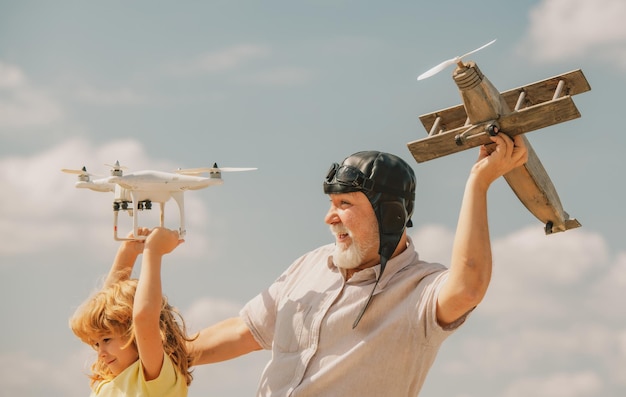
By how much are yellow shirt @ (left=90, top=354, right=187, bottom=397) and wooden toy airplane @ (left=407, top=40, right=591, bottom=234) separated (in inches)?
71.6

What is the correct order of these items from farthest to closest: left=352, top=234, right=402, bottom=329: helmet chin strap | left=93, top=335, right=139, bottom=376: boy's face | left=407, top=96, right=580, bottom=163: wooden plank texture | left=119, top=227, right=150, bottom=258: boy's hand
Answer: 1. left=119, top=227, right=150, bottom=258: boy's hand
2. left=93, top=335, right=139, bottom=376: boy's face
3. left=352, top=234, right=402, bottom=329: helmet chin strap
4. left=407, top=96, right=580, bottom=163: wooden plank texture

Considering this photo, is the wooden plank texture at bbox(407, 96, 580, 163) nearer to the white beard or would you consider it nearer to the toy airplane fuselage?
the toy airplane fuselage

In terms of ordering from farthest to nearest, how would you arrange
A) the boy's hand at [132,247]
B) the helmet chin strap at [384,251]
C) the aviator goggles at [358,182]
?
the boy's hand at [132,247]
the aviator goggles at [358,182]
the helmet chin strap at [384,251]

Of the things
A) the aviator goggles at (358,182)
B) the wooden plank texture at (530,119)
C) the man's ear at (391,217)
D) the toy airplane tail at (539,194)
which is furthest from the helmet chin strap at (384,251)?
the toy airplane tail at (539,194)

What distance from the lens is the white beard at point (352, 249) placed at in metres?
5.06

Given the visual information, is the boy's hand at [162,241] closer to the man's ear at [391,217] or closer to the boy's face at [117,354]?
the boy's face at [117,354]

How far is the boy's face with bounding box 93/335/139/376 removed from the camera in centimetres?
523

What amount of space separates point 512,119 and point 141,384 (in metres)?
2.42

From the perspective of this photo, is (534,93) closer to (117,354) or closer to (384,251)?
(384,251)

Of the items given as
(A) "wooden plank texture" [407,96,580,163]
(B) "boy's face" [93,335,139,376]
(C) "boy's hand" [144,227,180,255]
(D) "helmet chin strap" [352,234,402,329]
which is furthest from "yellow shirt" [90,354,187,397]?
(A) "wooden plank texture" [407,96,580,163]

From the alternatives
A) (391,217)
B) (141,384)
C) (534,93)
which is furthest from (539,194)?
(141,384)

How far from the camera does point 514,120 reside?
4828 millimetres

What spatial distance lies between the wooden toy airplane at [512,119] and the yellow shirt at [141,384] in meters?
1.82

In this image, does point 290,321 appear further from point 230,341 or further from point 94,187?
point 94,187
